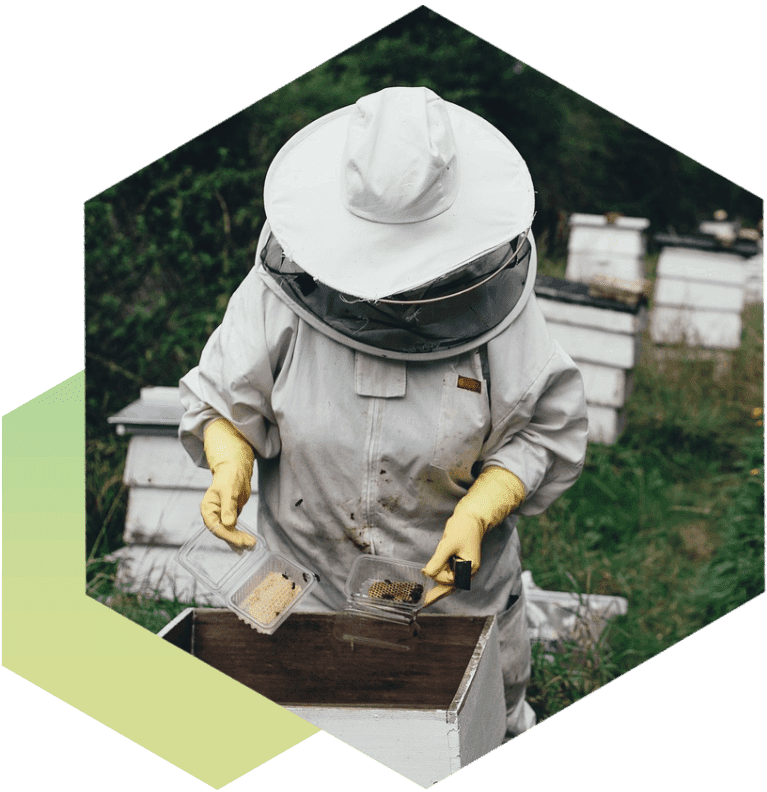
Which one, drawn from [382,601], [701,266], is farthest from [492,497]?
[701,266]

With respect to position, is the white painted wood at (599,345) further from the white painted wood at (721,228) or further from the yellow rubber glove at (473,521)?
the yellow rubber glove at (473,521)

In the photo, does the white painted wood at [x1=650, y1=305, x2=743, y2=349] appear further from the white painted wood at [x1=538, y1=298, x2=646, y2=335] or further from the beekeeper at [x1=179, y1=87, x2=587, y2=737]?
the beekeeper at [x1=179, y1=87, x2=587, y2=737]

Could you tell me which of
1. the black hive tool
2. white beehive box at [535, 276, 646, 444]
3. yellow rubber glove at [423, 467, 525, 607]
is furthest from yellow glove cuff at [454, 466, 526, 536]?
white beehive box at [535, 276, 646, 444]

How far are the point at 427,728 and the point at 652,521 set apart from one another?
2.27m

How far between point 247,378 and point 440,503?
67cm

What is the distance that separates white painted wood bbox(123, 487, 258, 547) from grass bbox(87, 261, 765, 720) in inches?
4.3

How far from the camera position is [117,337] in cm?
461

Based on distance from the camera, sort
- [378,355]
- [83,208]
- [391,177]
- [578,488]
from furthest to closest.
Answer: [578,488] → [83,208] → [378,355] → [391,177]

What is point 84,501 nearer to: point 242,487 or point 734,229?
point 242,487

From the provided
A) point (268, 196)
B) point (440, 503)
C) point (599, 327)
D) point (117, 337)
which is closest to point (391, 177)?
point (268, 196)

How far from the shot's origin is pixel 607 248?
5766mm

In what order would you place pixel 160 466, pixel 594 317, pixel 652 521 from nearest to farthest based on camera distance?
pixel 160 466 < pixel 652 521 < pixel 594 317

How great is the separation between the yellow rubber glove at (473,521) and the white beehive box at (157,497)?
1.33m

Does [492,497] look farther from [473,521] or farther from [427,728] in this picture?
[427,728]
